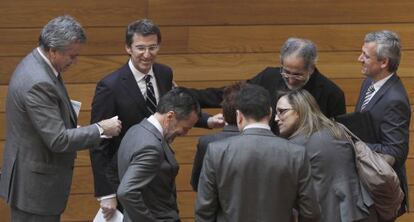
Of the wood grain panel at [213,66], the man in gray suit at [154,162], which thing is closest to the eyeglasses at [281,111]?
the man in gray suit at [154,162]

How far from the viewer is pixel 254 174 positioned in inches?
156

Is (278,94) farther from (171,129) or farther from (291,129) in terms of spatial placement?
(171,129)

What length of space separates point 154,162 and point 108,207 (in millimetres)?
738

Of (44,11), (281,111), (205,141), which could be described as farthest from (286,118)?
(44,11)

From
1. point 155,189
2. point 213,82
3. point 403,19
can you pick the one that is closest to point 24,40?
point 213,82

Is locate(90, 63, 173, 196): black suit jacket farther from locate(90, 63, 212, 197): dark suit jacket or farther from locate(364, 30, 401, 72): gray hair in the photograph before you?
locate(364, 30, 401, 72): gray hair

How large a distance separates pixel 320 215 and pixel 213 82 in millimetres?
2049

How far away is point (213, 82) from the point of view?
6.05 m

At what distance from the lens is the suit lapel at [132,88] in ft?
16.0

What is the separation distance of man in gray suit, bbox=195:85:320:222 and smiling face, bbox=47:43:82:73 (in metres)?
0.96

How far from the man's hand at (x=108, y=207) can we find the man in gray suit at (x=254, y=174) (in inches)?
33.3

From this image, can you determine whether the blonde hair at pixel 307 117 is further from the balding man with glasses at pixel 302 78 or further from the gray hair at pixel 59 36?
the gray hair at pixel 59 36

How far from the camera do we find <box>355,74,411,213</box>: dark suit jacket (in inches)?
190

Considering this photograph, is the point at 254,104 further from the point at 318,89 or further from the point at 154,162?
the point at 318,89
